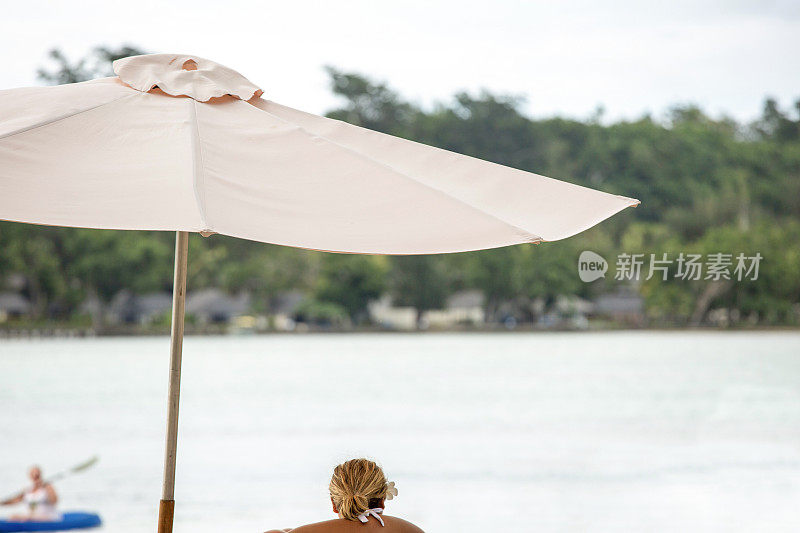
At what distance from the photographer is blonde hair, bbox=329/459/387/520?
209 centimetres

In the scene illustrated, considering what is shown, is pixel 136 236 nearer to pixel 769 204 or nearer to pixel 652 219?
pixel 652 219

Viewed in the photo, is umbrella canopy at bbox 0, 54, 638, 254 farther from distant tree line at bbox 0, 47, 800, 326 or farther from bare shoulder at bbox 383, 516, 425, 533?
distant tree line at bbox 0, 47, 800, 326

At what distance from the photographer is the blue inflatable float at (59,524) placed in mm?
11281

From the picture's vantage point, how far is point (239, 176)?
198 cm

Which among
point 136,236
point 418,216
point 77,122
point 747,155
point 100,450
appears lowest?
point 100,450

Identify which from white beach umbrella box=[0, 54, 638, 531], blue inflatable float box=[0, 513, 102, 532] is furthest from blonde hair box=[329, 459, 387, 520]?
blue inflatable float box=[0, 513, 102, 532]

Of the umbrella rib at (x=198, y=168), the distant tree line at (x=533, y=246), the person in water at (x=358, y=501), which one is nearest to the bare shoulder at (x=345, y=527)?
the person in water at (x=358, y=501)

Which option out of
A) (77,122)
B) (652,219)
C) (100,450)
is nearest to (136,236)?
(652,219)

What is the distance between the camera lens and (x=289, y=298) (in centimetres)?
6519

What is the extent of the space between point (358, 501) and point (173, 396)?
73 cm

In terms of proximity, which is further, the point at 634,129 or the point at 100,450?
the point at 634,129

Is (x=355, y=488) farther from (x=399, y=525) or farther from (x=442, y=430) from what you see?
(x=442, y=430)

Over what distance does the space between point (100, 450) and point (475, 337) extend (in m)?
42.8

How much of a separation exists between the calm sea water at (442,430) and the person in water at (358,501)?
52.0 ft
